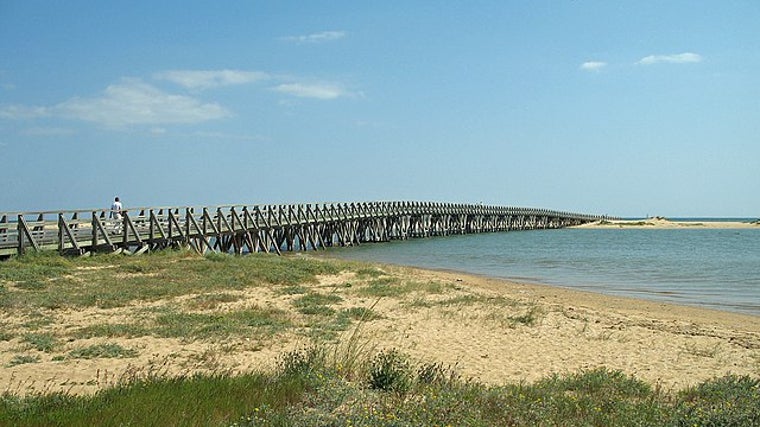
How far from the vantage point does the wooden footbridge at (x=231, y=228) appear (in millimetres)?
20938

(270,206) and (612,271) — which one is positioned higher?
(270,206)

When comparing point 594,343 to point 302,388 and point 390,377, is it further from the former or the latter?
point 302,388

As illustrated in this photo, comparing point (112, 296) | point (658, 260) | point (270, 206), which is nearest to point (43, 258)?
point (112, 296)

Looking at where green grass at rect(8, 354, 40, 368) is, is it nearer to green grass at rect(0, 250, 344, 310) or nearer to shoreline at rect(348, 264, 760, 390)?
green grass at rect(0, 250, 344, 310)

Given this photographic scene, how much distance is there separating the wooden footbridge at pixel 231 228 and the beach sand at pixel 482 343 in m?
8.84

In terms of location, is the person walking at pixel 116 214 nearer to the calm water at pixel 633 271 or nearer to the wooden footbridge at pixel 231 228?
the wooden footbridge at pixel 231 228

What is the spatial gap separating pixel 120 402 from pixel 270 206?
3279 centimetres

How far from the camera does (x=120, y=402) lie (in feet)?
18.5

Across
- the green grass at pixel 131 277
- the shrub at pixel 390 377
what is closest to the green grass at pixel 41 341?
the green grass at pixel 131 277

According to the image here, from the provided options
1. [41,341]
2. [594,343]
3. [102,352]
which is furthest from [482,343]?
[41,341]

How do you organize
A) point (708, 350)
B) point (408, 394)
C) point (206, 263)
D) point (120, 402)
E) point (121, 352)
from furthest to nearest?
1. point (206, 263)
2. point (708, 350)
3. point (121, 352)
4. point (408, 394)
5. point (120, 402)

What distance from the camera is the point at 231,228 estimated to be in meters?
32.8

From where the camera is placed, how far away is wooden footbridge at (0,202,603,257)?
20938 millimetres

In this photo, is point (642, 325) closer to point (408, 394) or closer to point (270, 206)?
point (408, 394)
